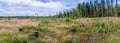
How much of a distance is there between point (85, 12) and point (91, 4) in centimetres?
465

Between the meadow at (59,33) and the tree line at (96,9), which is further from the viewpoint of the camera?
the tree line at (96,9)

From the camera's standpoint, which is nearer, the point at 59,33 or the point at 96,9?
the point at 59,33

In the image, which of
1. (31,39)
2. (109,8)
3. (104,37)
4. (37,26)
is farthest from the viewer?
(109,8)

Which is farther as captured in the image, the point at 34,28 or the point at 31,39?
the point at 34,28

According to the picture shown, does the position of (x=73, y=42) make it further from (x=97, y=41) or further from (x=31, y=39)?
(x=31, y=39)

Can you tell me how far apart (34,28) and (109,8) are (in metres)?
79.0

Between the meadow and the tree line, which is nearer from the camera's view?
the meadow

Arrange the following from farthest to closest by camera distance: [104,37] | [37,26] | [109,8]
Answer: [109,8]
[37,26]
[104,37]

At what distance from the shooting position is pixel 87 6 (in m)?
93.3

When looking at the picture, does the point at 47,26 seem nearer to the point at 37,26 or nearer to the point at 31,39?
the point at 37,26

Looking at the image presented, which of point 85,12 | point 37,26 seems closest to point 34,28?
point 37,26

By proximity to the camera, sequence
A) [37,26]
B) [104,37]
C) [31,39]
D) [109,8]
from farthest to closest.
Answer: [109,8] < [37,26] < [104,37] < [31,39]

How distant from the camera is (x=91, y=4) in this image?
310 feet

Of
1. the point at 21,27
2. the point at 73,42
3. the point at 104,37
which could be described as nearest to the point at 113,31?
the point at 104,37
